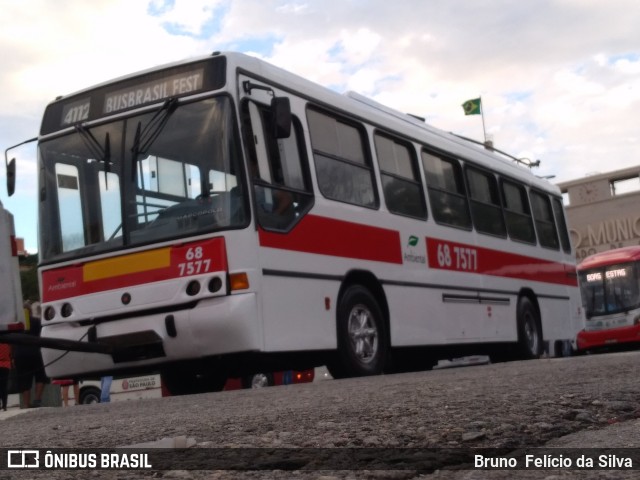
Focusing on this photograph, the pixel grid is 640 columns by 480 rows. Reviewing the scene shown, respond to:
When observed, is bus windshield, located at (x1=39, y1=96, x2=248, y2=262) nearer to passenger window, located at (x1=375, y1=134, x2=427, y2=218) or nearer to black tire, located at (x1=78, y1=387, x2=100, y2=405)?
passenger window, located at (x1=375, y1=134, x2=427, y2=218)

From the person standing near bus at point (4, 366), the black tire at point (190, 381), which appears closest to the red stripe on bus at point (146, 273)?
the black tire at point (190, 381)

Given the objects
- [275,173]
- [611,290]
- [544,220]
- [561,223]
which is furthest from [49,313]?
[611,290]

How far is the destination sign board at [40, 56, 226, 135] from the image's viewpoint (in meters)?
9.05

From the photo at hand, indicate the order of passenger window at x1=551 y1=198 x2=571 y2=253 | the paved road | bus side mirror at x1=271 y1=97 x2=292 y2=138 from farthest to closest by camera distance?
passenger window at x1=551 y1=198 x2=571 y2=253
bus side mirror at x1=271 y1=97 x2=292 y2=138
the paved road

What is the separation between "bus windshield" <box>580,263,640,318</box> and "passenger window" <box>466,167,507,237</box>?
16412mm

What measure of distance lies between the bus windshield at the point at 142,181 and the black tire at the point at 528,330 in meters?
7.27

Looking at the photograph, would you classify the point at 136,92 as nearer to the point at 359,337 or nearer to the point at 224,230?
the point at 224,230

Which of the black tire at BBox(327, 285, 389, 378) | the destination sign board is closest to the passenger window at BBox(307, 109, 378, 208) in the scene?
the black tire at BBox(327, 285, 389, 378)

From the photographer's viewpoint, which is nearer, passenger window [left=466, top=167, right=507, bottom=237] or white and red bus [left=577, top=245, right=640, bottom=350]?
passenger window [left=466, top=167, right=507, bottom=237]

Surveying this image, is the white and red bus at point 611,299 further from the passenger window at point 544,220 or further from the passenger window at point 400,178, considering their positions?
the passenger window at point 400,178

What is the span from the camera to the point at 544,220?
55.5 feet

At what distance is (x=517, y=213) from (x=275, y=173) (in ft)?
24.0

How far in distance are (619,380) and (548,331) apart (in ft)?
35.4

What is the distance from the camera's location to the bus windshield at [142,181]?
867 centimetres
